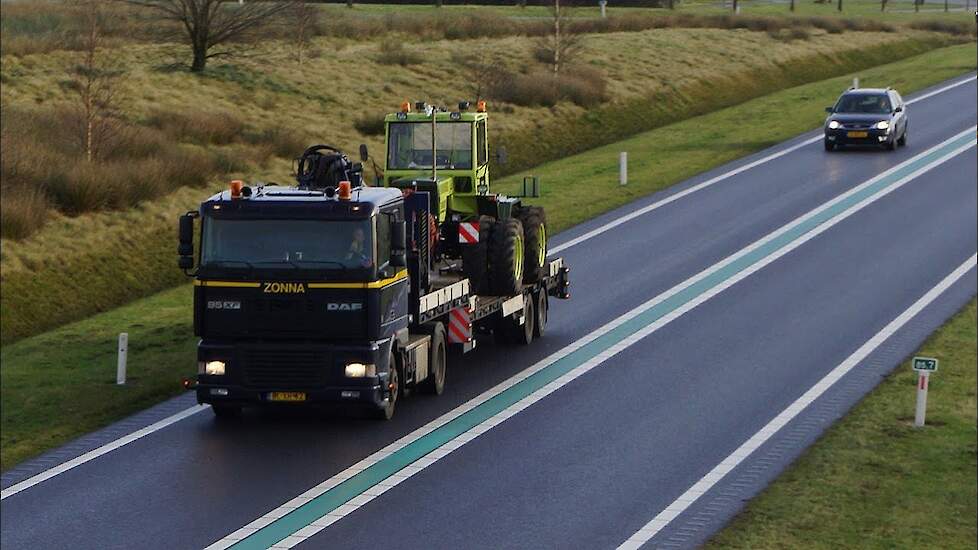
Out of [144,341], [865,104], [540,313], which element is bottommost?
[144,341]

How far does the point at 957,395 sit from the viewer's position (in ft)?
74.1

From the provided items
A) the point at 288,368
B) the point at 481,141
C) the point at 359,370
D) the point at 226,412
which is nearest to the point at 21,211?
the point at 481,141

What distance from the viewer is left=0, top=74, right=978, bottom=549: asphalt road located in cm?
1606

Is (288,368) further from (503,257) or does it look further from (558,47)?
(558,47)

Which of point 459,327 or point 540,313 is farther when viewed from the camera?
point 540,313

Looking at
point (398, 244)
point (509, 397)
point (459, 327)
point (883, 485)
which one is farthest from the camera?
point (459, 327)

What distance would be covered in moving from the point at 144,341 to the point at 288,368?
6.80 meters

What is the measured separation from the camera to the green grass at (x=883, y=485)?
53.0 feet

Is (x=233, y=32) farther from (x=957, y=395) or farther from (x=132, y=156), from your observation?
(x=957, y=395)

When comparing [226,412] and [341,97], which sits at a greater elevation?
[341,97]

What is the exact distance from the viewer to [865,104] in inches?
1797

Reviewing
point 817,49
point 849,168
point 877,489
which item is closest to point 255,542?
point 877,489

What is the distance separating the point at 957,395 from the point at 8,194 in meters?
Result: 18.6

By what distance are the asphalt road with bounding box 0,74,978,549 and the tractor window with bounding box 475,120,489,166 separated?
2.90m
